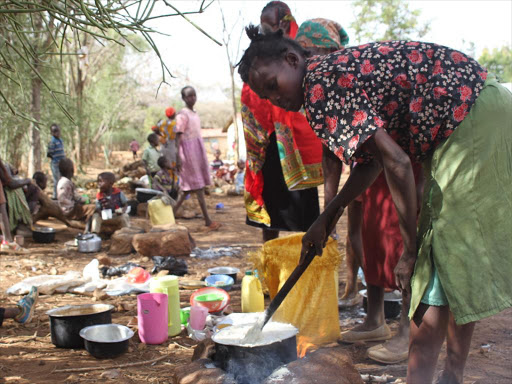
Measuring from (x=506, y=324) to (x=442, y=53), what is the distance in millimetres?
2257

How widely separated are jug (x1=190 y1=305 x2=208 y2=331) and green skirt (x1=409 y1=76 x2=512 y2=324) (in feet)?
5.81

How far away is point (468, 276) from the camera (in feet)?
5.70

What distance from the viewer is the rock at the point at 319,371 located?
79.2 inches

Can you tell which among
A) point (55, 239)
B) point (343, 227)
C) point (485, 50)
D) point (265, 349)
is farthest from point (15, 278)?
point (485, 50)

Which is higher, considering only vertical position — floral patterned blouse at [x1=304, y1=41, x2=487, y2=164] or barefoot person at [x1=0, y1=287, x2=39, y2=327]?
floral patterned blouse at [x1=304, y1=41, x2=487, y2=164]

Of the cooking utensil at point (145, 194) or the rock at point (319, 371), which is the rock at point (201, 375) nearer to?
the rock at point (319, 371)

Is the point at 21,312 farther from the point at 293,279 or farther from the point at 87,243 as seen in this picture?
Answer: the point at 87,243

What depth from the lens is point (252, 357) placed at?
7.45 ft

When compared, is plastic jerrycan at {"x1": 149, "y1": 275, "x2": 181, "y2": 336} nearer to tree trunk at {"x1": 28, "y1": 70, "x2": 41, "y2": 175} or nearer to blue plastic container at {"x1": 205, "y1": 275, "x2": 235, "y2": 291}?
blue plastic container at {"x1": 205, "y1": 275, "x2": 235, "y2": 291}

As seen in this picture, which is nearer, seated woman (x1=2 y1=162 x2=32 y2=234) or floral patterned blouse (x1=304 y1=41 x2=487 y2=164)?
floral patterned blouse (x1=304 y1=41 x2=487 y2=164)

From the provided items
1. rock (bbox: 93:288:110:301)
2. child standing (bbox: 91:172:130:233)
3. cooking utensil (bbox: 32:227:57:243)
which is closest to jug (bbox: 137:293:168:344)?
rock (bbox: 93:288:110:301)

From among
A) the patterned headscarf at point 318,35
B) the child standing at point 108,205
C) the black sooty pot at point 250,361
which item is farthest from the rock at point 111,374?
the child standing at point 108,205

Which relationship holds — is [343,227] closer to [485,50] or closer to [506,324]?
[506,324]

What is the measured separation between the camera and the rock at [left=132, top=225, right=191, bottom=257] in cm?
570
